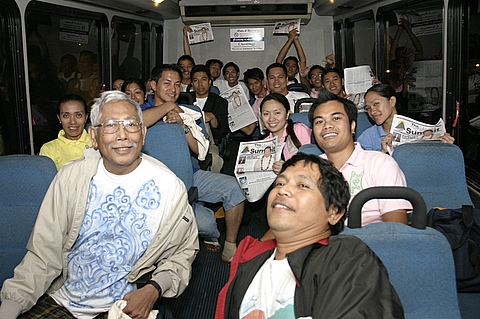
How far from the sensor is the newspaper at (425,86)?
5190mm

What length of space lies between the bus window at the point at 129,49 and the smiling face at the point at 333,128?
4.87m

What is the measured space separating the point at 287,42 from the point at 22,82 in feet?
17.6

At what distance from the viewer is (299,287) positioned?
5.12 ft

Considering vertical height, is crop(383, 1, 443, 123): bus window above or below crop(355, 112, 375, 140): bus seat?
above

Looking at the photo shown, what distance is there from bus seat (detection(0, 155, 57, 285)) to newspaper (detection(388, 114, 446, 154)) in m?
2.44

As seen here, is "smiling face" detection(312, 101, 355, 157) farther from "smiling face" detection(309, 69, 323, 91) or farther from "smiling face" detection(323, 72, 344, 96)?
"smiling face" detection(309, 69, 323, 91)

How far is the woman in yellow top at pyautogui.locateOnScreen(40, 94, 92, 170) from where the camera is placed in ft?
12.9

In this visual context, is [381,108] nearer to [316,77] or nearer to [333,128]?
[333,128]

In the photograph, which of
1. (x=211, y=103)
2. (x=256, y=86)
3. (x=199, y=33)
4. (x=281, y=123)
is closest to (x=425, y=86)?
(x=281, y=123)

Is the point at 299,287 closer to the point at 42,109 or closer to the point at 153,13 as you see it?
the point at 42,109

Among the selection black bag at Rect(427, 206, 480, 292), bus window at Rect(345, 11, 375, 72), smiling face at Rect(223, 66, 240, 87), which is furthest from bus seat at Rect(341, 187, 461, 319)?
smiling face at Rect(223, 66, 240, 87)

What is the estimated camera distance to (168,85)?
4.38 metres

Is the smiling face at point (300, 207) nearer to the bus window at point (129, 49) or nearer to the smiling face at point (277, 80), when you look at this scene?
the smiling face at point (277, 80)

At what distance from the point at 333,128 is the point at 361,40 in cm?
569
